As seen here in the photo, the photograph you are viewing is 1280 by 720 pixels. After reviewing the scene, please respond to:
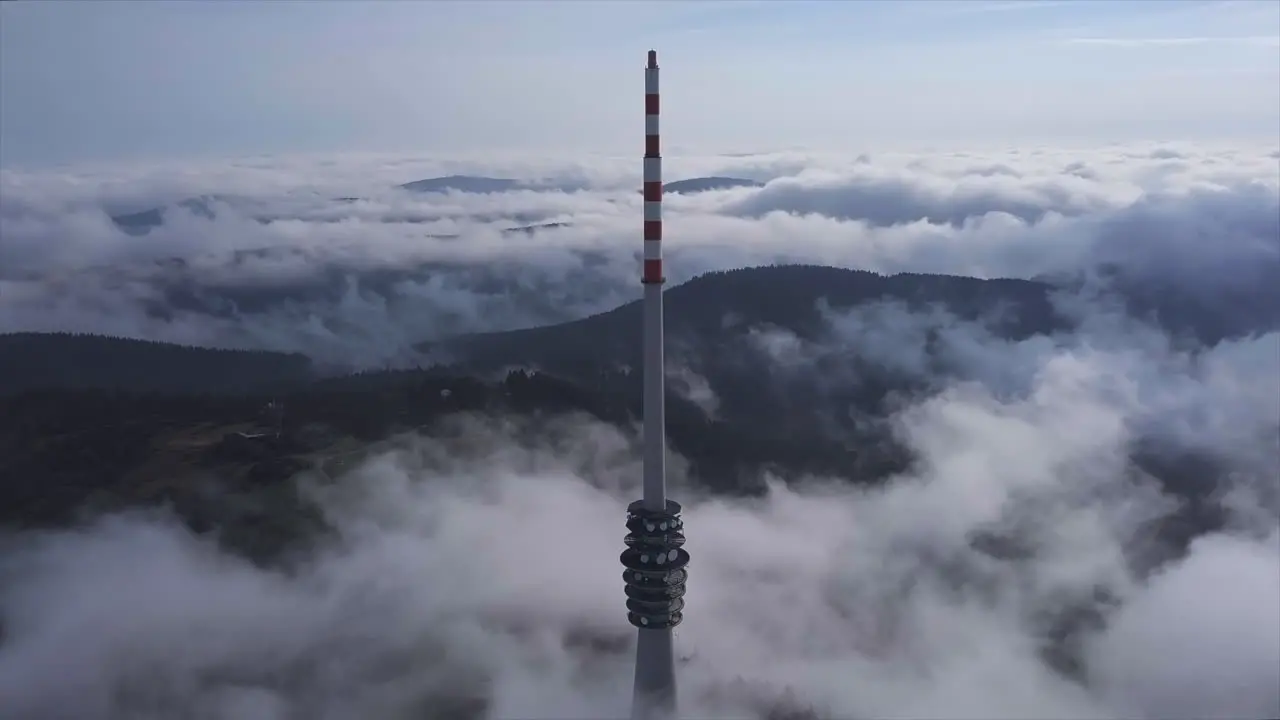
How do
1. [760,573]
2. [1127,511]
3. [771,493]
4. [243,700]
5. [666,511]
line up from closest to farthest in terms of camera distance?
[666,511] < [243,700] < [760,573] < [771,493] < [1127,511]

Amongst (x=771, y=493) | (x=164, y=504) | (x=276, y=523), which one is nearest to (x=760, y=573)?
(x=771, y=493)

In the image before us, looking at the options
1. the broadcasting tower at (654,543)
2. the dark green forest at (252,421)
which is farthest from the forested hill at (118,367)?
the broadcasting tower at (654,543)

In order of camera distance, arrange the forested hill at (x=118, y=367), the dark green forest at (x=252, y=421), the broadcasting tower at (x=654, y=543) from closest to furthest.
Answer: the broadcasting tower at (x=654, y=543), the dark green forest at (x=252, y=421), the forested hill at (x=118, y=367)

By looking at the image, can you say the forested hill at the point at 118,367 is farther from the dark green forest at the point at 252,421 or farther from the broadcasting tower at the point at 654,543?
the broadcasting tower at the point at 654,543

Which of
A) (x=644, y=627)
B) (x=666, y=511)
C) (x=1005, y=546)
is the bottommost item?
(x=644, y=627)

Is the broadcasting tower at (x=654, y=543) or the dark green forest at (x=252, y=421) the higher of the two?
the dark green forest at (x=252, y=421)

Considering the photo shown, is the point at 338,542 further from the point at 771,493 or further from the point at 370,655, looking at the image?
the point at 771,493

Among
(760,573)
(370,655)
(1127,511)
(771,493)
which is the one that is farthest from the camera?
(1127,511)

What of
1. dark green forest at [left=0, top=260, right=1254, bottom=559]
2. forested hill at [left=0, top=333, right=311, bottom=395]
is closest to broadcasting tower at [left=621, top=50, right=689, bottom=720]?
dark green forest at [left=0, top=260, right=1254, bottom=559]

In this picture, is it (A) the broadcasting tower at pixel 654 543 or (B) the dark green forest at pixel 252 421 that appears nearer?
(A) the broadcasting tower at pixel 654 543

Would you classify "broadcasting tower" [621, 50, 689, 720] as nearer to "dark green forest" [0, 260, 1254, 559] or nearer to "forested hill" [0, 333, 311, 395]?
"dark green forest" [0, 260, 1254, 559]
